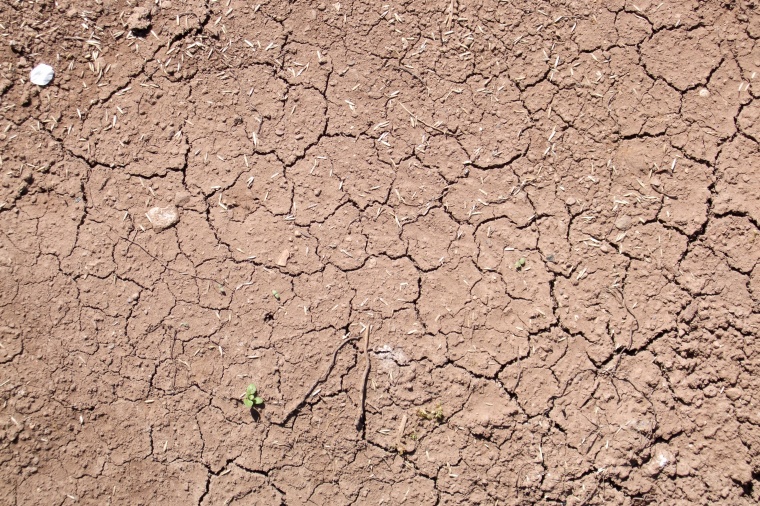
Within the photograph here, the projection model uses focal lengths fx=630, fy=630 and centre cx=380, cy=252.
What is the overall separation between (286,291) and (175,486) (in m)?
1.19

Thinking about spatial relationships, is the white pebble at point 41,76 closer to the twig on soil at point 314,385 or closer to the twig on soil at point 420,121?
the twig on soil at point 420,121

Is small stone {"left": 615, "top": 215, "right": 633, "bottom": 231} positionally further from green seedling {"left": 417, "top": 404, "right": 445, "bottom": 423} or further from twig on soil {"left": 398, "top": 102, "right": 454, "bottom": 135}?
green seedling {"left": 417, "top": 404, "right": 445, "bottom": 423}

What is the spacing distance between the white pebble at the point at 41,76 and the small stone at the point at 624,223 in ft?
10.8

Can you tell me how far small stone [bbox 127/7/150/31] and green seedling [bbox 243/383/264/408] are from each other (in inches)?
84.5

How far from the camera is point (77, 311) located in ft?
11.4

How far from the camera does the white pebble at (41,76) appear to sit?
3.60 metres

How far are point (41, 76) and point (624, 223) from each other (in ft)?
11.1

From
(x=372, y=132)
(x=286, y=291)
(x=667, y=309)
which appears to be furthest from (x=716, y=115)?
(x=286, y=291)

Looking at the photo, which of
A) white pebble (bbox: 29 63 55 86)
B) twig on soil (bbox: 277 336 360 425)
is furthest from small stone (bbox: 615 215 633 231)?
white pebble (bbox: 29 63 55 86)

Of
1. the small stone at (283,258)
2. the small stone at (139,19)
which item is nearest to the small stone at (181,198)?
the small stone at (283,258)

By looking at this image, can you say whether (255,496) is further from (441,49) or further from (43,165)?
(441,49)

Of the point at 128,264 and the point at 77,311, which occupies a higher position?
the point at 128,264

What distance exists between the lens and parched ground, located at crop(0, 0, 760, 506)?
331 cm

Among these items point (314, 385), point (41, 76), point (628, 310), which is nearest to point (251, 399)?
point (314, 385)
